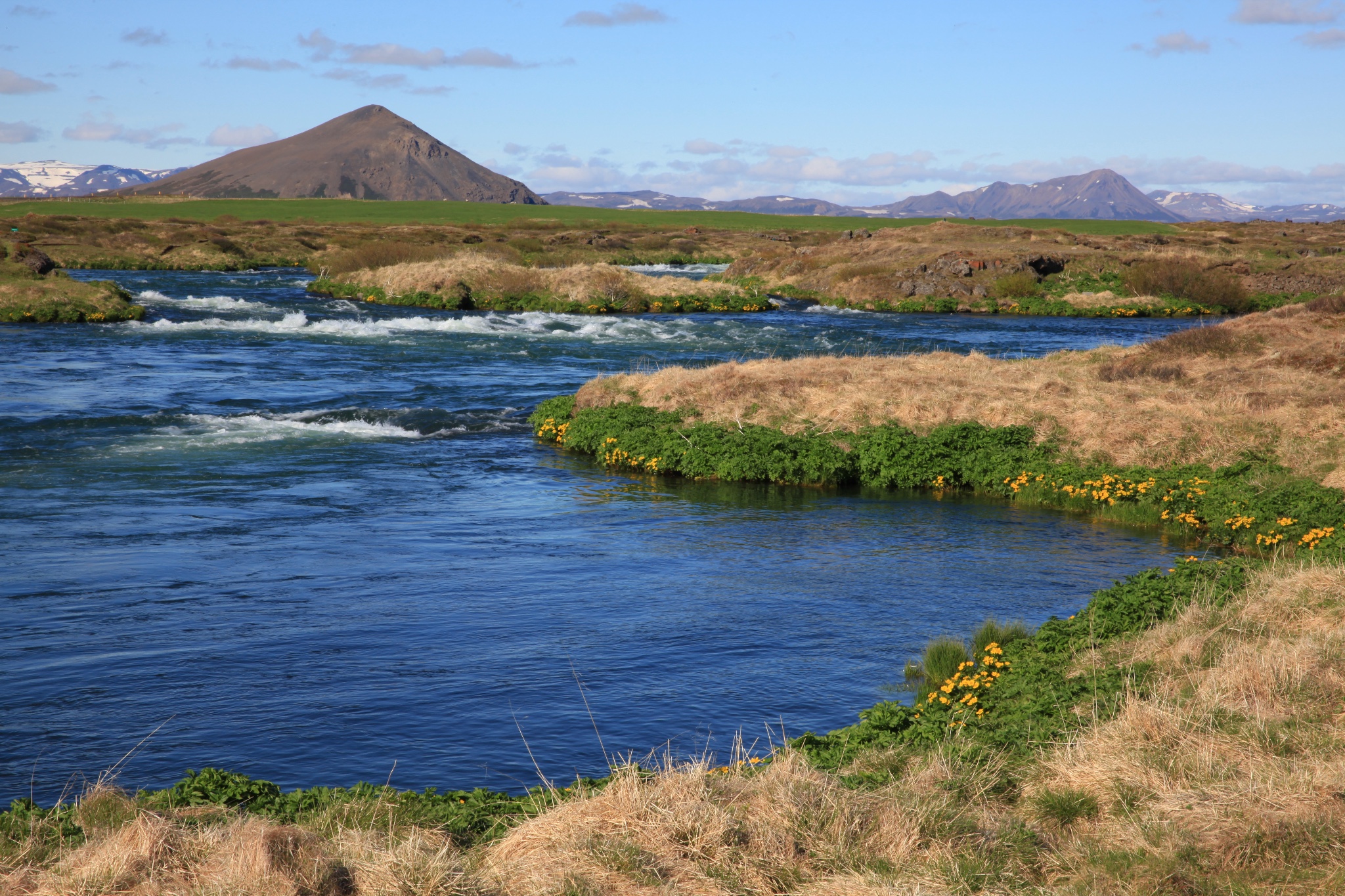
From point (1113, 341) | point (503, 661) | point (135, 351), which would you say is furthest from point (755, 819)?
point (1113, 341)

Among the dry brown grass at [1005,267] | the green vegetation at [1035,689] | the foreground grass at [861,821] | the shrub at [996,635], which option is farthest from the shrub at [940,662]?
the dry brown grass at [1005,267]

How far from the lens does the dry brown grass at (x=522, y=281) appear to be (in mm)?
55250

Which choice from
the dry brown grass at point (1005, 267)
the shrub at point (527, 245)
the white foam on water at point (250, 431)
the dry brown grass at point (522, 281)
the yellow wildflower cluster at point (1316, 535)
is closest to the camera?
the yellow wildflower cluster at point (1316, 535)

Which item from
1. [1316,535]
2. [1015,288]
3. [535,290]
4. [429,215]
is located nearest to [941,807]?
[1316,535]

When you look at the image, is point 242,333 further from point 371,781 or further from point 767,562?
point 371,781

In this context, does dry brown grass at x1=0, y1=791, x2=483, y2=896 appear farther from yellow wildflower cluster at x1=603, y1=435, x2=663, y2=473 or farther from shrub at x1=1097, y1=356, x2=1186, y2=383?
shrub at x1=1097, y1=356, x2=1186, y2=383

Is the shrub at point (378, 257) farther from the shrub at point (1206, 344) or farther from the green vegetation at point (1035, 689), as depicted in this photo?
the green vegetation at point (1035, 689)

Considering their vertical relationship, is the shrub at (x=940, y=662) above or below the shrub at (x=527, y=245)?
below

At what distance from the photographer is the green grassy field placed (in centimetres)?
13625

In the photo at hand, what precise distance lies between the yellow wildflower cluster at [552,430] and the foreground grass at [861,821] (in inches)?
647

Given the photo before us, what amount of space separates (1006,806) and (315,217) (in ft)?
490

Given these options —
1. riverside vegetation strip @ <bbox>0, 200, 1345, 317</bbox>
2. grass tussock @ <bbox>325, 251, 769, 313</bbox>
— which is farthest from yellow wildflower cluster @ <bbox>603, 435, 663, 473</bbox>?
riverside vegetation strip @ <bbox>0, 200, 1345, 317</bbox>

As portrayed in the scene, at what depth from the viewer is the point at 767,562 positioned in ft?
51.5

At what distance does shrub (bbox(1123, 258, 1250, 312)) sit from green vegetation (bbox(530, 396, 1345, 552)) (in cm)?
4330
